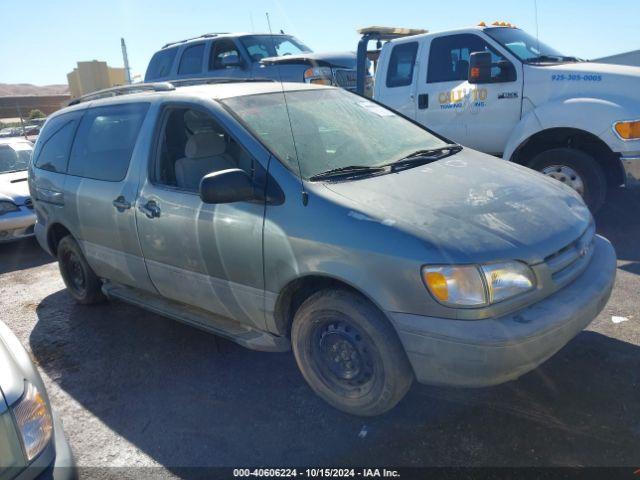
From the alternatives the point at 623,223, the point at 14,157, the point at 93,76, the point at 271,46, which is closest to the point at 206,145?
the point at 623,223

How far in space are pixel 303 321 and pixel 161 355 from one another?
143 centimetres

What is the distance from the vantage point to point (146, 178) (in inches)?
140

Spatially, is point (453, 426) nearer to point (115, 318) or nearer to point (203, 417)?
point (203, 417)

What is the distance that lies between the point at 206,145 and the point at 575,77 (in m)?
4.05

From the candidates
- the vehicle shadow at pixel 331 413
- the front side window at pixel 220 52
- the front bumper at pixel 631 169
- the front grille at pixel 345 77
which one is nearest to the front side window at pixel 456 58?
the front bumper at pixel 631 169

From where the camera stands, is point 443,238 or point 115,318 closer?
point 443,238

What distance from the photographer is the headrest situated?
348 cm

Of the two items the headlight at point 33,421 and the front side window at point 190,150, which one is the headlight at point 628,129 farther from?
the headlight at point 33,421

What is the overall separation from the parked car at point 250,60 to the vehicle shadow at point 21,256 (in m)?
4.36

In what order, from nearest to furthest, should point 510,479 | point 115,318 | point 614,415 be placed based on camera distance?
point 510,479 → point 614,415 → point 115,318

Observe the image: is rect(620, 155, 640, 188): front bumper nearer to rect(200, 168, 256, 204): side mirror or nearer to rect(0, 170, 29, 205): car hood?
rect(200, 168, 256, 204): side mirror

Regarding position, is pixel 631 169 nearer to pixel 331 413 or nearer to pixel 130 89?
pixel 331 413

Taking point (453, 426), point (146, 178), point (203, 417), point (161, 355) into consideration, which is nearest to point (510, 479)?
point (453, 426)

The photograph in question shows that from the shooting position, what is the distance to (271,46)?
9.99 m
